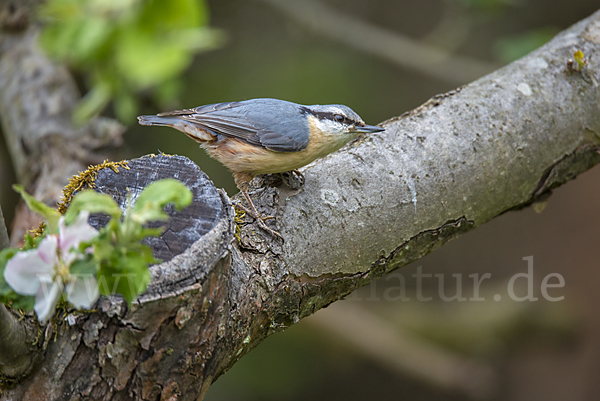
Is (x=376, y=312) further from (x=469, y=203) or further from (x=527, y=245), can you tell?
(x=469, y=203)

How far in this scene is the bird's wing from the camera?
2258 mm

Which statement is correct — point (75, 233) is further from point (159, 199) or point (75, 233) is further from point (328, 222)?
point (328, 222)

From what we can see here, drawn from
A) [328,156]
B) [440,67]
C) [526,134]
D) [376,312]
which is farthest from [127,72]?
[376,312]

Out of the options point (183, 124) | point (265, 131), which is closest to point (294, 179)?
point (265, 131)

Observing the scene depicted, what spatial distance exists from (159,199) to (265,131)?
1361 mm

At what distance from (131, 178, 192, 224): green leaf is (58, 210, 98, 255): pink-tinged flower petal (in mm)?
99

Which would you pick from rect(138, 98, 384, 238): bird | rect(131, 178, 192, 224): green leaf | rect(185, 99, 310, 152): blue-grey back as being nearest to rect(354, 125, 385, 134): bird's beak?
rect(138, 98, 384, 238): bird

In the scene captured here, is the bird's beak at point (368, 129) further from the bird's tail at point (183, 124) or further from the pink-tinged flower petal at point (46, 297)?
the pink-tinged flower petal at point (46, 297)

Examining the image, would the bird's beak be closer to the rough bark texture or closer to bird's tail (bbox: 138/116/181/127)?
the rough bark texture

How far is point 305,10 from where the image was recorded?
4.45 meters

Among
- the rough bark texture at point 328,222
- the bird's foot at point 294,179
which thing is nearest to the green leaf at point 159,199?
the rough bark texture at point 328,222

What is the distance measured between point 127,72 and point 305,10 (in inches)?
94.3

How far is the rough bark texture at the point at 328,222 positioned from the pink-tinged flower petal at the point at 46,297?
0.26 m

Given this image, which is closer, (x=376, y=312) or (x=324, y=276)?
(x=324, y=276)
